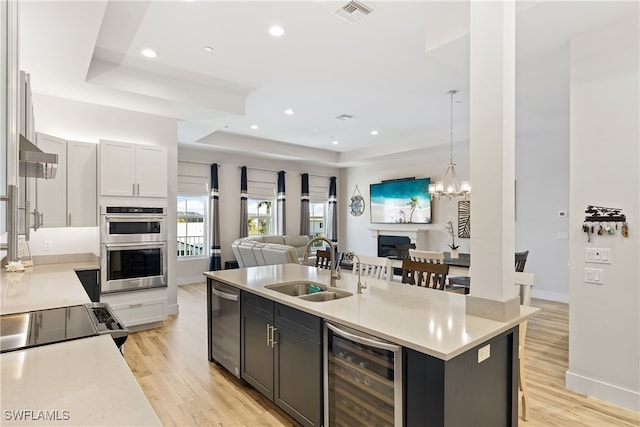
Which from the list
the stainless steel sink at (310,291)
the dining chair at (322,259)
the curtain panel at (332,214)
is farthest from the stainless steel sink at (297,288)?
the curtain panel at (332,214)

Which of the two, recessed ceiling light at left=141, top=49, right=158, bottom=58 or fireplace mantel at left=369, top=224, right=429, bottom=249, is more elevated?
recessed ceiling light at left=141, top=49, right=158, bottom=58

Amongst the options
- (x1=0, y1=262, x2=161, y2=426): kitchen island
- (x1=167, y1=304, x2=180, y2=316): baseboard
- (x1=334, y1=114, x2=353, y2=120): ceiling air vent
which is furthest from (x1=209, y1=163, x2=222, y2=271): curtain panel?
(x1=0, y1=262, x2=161, y2=426): kitchen island

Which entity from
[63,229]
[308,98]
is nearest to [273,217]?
[308,98]

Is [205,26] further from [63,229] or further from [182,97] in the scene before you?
[63,229]

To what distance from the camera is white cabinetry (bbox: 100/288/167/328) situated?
4.12m

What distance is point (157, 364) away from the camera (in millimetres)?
3312

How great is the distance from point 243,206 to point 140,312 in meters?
4.12

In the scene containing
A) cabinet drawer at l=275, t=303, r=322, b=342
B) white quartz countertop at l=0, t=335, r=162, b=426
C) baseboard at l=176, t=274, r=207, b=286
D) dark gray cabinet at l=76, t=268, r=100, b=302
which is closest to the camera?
white quartz countertop at l=0, t=335, r=162, b=426

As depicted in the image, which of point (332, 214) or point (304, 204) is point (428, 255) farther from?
point (332, 214)

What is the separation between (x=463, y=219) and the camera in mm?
7379

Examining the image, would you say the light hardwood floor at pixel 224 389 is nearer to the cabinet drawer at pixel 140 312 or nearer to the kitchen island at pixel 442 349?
the cabinet drawer at pixel 140 312

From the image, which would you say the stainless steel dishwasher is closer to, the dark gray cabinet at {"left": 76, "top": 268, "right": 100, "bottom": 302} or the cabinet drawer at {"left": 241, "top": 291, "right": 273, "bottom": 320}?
the cabinet drawer at {"left": 241, "top": 291, "right": 273, "bottom": 320}

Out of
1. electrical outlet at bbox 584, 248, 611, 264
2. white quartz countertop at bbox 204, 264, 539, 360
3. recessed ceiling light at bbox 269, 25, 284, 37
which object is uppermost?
recessed ceiling light at bbox 269, 25, 284, 37

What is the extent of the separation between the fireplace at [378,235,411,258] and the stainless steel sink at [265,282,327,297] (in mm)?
5958
